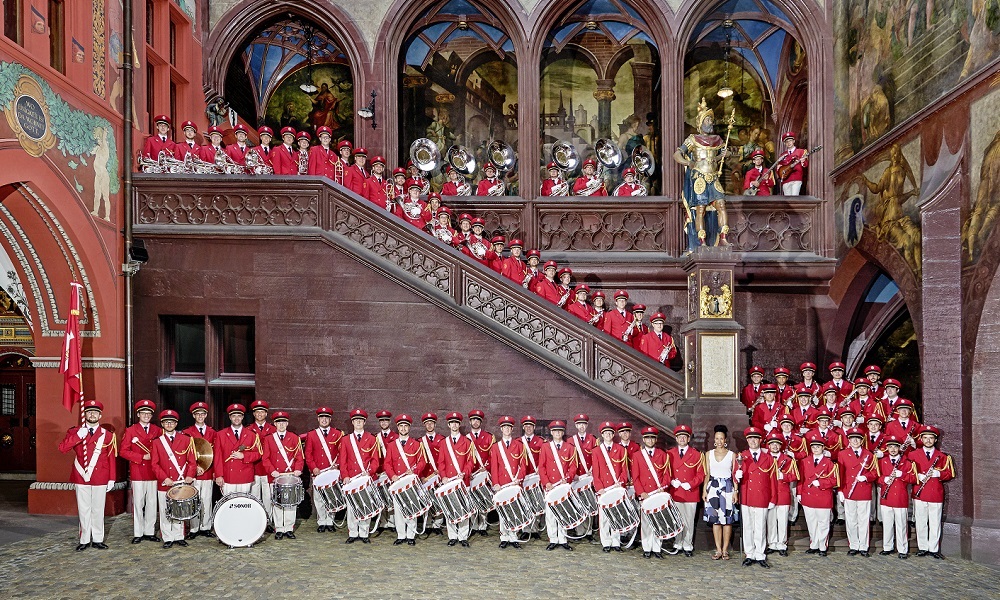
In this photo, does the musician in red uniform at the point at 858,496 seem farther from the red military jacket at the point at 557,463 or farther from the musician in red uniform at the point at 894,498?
the red military jacket at the point at 557,463

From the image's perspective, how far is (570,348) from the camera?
12781mm

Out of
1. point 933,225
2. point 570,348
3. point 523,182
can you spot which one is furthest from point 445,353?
point 933,225

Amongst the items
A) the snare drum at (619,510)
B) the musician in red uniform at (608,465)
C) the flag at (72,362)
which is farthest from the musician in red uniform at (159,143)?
the snare drum at (619,510)

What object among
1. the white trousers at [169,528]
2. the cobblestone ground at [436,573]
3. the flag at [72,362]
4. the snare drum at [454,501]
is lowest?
the cobblestone ground at [436,573]

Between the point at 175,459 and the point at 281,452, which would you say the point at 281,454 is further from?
the point at 175,459

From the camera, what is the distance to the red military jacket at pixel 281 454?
11.8 m

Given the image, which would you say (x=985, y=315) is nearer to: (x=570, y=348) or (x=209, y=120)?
(x=570, y=348)

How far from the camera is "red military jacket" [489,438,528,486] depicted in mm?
11555

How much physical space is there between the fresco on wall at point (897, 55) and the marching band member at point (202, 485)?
11.6m

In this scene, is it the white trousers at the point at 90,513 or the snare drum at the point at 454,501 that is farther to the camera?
the snare drum at the point at 454,501

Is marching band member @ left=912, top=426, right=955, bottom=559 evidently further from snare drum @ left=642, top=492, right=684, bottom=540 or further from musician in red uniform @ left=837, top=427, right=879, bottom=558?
snare drum @ left=642, top=492, right=684, bottom=540

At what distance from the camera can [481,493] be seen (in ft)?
38.3

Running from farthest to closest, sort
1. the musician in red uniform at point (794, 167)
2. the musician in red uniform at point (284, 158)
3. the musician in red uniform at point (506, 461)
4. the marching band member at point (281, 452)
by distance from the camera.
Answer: the musician in red uniform at point (794, 167), the musician in red uniform at point (284, 158), the marching band member at point (281, 452), the musician in red uniform at point (506, 461)

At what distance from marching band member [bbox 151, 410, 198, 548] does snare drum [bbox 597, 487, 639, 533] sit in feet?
18.3
